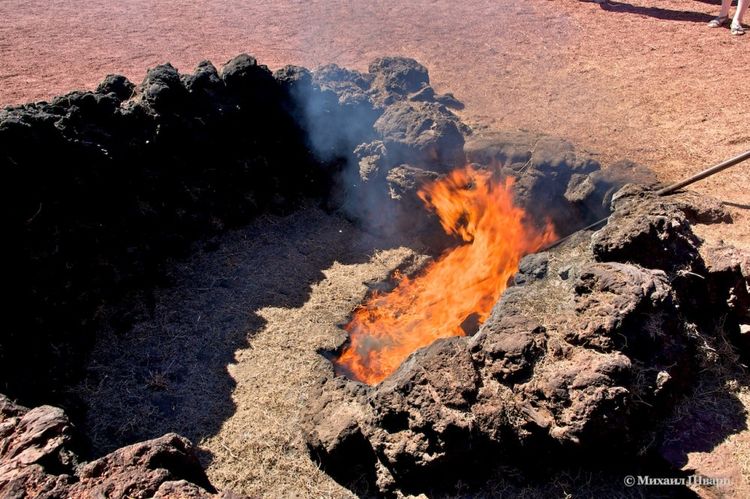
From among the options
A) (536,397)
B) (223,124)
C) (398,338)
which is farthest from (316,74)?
(536,397)

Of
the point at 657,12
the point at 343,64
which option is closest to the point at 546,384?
the point at 343,64

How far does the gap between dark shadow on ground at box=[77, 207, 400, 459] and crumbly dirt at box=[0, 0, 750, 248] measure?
4340 millimetres

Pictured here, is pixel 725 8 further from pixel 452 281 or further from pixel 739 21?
pixel 452 281

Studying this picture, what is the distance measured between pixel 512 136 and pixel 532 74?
509cm

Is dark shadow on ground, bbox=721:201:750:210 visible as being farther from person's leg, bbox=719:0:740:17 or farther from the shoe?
person's leg, bbox=719:0:740:17

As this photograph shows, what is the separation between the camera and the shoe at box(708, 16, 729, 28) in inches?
551

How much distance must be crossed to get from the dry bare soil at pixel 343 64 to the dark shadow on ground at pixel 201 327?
27mm

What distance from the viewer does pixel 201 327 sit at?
23.9 feet

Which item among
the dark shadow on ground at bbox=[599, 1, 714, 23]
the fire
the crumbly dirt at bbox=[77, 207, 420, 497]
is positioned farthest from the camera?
the dark shadow on ground at bbox=[599, 1, 714, 23]

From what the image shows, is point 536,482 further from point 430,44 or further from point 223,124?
point 430,44

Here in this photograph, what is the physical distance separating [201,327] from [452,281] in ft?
10.8

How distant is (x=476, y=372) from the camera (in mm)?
4988

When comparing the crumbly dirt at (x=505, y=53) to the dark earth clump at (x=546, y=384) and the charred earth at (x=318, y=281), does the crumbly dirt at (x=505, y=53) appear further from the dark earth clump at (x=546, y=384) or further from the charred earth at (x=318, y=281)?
the dark earth clump at (x=546, y=384)

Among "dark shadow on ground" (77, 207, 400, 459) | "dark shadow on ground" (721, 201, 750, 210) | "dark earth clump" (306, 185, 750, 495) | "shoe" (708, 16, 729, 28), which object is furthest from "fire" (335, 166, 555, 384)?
"shoe" (708, 16, 729, 28)
